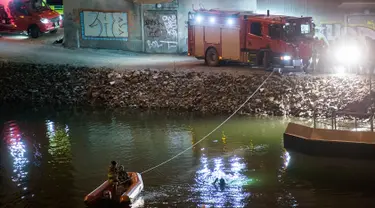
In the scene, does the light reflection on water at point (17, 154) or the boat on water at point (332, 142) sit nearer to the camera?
the light reflection on water at point (17, 154)

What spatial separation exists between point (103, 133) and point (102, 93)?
5.46 meters

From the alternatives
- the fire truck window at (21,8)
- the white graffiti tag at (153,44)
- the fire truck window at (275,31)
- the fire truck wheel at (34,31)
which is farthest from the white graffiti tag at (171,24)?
the fire truck window at (21,8)

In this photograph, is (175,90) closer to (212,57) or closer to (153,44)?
(212,57)

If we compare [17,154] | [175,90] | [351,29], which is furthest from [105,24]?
[17,154]

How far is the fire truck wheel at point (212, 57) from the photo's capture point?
92.8 ft

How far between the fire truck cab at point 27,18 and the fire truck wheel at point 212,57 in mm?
12982

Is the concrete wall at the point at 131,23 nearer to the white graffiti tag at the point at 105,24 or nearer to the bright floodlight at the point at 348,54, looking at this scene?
the white graffiti tag at the point at 105,24

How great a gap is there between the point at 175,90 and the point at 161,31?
715 cm

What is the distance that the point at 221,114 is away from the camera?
2477 cm

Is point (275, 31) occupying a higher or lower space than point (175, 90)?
higher

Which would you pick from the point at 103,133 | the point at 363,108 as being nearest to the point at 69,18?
the point at 103,133

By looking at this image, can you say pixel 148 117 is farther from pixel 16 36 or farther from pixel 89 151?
pixel 16 36

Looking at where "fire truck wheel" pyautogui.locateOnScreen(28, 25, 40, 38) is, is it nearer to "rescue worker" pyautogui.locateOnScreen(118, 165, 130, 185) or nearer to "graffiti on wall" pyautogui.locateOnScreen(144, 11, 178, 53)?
"graffiti on wall" pyautogui.locateOnScreen(144, 11, 178, 53)

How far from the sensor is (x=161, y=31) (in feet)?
108
